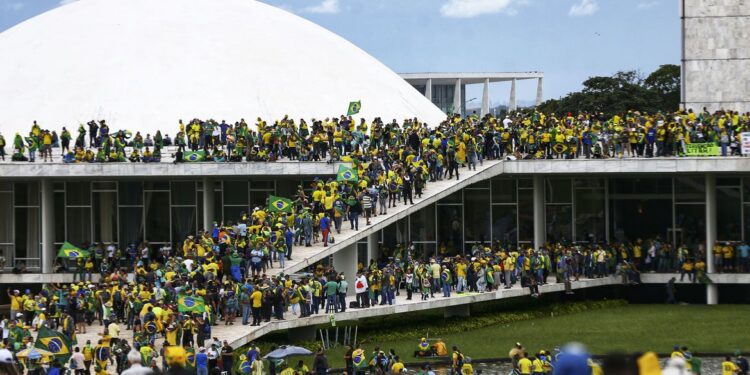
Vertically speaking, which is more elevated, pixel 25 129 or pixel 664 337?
pixel 25 129

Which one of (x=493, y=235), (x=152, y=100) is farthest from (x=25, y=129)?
(x=493, y=235)

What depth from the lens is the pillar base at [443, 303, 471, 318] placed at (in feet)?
124

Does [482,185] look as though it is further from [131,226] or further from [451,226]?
[131,226]

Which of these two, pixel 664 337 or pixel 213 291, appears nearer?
pixel 213 291

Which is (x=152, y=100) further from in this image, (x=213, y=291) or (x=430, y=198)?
(x=213, y=291)

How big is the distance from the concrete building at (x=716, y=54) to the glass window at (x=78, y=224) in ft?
67.6

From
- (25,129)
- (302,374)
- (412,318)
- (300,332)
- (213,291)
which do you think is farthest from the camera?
(25,129)

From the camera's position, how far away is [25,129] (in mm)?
47125

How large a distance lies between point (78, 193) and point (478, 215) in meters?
12.9

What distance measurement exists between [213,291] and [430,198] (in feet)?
31.2

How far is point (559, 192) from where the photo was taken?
4425 centimetres

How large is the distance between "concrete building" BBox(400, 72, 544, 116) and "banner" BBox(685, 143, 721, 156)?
3350 inches

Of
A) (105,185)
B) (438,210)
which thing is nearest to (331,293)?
(438,210)

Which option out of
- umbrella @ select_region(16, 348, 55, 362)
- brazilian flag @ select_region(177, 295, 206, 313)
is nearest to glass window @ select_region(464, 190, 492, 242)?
brazilian flag @ select_region(177, 295, 206, 313)
